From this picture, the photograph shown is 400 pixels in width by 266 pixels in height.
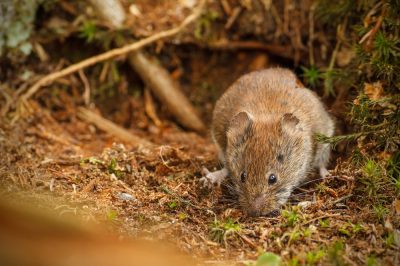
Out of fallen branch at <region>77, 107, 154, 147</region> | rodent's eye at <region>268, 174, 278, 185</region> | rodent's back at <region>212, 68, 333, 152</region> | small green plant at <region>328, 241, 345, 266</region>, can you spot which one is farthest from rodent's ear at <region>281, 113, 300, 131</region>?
fallen branch at <region>77, 107, 154, 147</region>

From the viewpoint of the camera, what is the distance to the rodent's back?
6516 millimetres

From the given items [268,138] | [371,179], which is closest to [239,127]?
[268,138]

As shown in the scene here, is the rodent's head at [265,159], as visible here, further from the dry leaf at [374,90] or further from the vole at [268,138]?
the dry leaf at [374,90]

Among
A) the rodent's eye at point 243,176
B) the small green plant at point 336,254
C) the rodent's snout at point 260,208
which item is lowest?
the small green plant at point 336,254

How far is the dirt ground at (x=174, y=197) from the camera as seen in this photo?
4695 millimetres

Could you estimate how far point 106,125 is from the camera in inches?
327

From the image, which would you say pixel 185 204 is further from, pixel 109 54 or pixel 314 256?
pixel 109 54

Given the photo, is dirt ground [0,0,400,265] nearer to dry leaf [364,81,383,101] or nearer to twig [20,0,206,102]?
twig [20,0,206,102]

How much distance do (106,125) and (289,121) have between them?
3.47 metres

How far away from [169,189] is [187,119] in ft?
10.5

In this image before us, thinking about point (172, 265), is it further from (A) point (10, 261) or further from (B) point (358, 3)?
→ (B) point (358, 3)

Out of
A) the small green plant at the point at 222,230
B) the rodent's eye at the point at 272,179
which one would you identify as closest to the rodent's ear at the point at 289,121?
the rodent's eye at the point at 272,179

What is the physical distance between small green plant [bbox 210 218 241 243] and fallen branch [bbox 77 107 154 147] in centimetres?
326

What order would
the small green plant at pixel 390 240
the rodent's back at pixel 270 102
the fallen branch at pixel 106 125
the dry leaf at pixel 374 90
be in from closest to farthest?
the small green plant at pixel 390 240
the dry leaf at pixel 374 90
the rodent's back at pixel 270 102
the fallen branch at pixel 106 125
